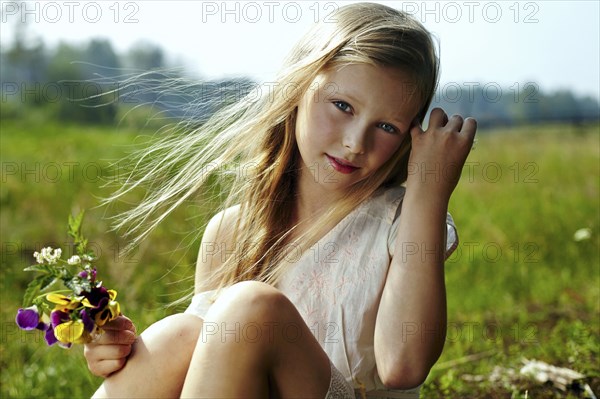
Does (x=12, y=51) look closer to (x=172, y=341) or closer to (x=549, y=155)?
(x=549, y=155)

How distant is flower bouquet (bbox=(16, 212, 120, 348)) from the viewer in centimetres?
178

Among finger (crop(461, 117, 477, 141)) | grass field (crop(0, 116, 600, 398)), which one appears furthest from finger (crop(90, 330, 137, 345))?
finger (crop(461, 117, 477, 141))

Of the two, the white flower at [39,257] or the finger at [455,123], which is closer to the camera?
the white flower at [39,257]

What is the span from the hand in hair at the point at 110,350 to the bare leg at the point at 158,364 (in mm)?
19

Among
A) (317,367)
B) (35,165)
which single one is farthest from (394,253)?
(35,165)

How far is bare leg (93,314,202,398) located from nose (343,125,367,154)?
555 mm

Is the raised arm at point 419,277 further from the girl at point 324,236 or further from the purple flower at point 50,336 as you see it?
the purple flower at point 50,336

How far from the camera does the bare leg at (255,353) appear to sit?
5.28 ft

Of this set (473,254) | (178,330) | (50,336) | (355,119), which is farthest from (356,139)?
(473,254)

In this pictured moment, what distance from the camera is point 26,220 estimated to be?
4.73 metres

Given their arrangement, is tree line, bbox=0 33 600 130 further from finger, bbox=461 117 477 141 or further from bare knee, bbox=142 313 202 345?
bare knee, bbox=142 313 202 345

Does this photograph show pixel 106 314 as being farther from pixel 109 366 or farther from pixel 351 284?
pixel 351 284

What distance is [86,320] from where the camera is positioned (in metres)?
1.78

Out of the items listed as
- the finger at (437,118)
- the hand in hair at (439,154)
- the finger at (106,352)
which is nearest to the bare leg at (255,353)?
the finger at (106,352)
